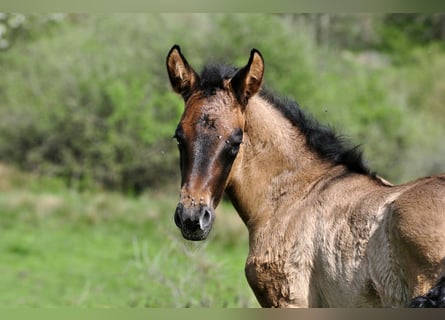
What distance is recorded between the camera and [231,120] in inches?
196

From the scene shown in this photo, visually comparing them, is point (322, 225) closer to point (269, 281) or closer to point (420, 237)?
point (269, 281)

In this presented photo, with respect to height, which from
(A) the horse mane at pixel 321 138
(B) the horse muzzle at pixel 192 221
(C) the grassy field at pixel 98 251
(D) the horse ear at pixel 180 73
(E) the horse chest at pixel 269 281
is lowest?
(C) the grassy field at pixel 98 251

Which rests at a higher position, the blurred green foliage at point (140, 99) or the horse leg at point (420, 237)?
the horse leg at point (420, 237)

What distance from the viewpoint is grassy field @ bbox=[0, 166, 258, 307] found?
1077 centimetres

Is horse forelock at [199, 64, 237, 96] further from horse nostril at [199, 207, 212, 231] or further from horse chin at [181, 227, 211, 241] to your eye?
horse chin at [181, 227, 211, 241]

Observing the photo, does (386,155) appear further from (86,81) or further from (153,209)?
(86,81)

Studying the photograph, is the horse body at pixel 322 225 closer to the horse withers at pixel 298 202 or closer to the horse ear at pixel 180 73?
the horse withers at pixel 298 202

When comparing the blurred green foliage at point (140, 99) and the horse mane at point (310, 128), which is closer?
the horse mane at point (310, 128)

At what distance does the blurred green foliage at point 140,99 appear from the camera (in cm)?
2438

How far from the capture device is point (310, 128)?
5520 millimetres

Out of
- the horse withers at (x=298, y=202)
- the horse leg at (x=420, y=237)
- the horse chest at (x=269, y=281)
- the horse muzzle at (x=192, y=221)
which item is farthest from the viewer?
the horse chest at (x=269, y=281)

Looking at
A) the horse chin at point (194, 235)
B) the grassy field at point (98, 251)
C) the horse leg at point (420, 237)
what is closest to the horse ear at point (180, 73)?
the horse chin at point (194, 235)

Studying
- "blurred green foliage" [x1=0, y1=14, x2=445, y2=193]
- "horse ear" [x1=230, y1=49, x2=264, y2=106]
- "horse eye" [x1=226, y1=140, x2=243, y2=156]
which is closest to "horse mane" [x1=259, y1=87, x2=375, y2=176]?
"horse ear" [x1=230, y1=49, x2=264, y2=106]

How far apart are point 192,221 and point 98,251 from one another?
1295 cm
